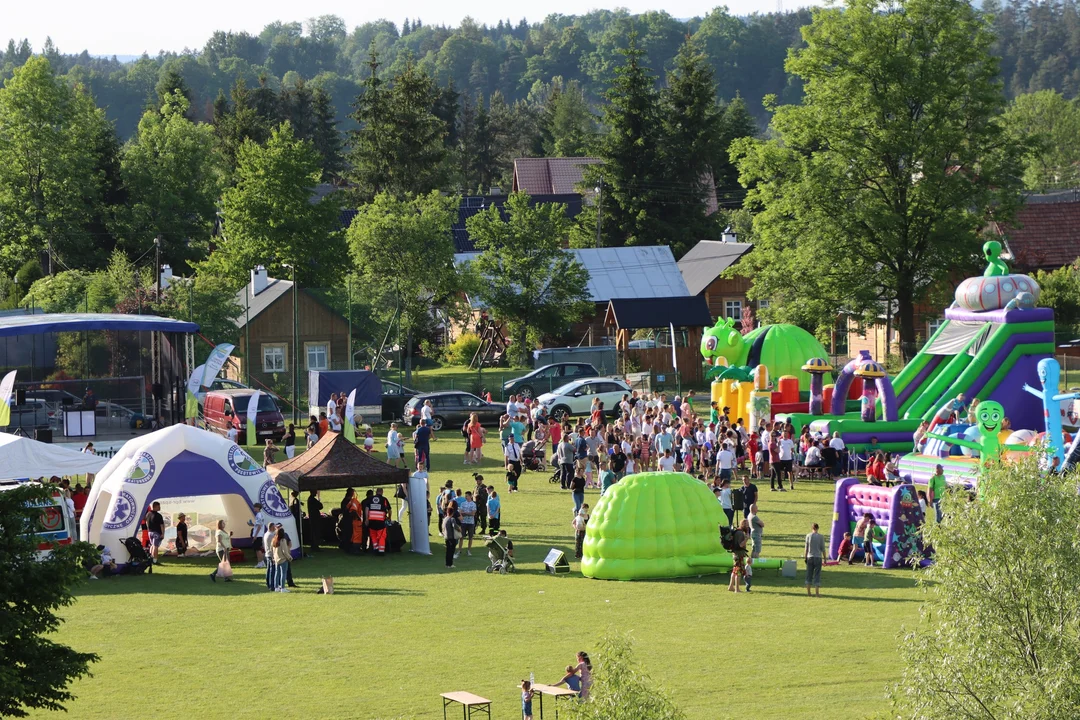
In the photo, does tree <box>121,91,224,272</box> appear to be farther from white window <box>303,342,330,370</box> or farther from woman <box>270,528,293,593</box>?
woman <box>270,528,293,593</box>

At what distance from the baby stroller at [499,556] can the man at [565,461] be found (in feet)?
26.1

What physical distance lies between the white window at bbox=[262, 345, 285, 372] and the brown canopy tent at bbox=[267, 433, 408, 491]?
2129 centimetres

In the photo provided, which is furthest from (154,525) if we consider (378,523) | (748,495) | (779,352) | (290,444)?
(779,352)

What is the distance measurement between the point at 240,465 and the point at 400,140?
160ft

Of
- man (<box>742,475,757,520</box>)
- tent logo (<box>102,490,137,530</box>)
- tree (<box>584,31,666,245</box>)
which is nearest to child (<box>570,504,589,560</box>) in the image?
man (<box>742,475,757,520</box>)

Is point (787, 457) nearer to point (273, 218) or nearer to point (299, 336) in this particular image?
point (299, 336)

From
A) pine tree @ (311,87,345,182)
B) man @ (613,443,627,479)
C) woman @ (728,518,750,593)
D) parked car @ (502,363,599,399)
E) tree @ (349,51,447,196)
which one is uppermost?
pine tree @ (311,87,345,182)

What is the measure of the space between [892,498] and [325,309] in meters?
27.4

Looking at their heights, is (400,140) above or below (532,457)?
above

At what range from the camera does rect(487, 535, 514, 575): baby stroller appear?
23.0 m

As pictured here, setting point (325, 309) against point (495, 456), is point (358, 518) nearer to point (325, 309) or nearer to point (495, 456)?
point (495, 456)

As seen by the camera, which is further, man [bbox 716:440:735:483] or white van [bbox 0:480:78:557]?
man [bbox 716:440:735:483]

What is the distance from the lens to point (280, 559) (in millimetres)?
22156

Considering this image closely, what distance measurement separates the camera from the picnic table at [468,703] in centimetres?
1494
